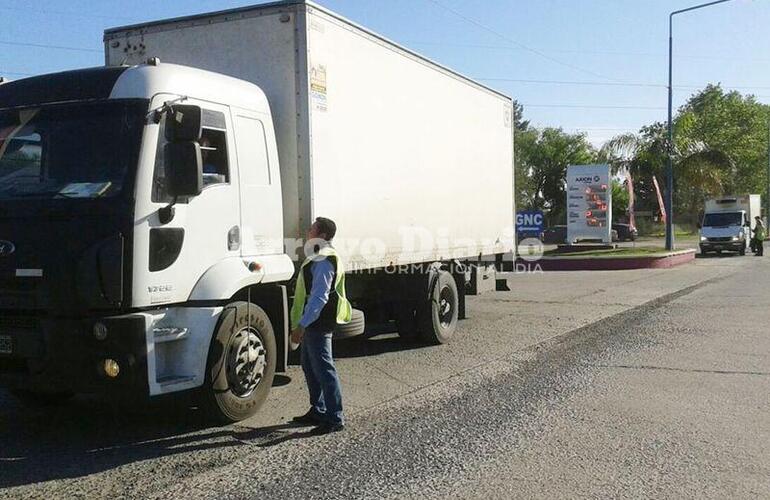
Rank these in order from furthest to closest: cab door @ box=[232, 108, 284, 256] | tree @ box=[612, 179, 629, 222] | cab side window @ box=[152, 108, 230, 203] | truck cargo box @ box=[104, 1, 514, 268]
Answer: tree @ box=[612, 179, 629, 222], truck cargo box @ box=[104, 1, 514, 268], cab door @ box=[232, 108, 284, 256], cab side window @ box=[152, 108, 230, 203]

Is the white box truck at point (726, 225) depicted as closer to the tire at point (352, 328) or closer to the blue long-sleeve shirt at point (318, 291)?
the tire at point (352, 328)

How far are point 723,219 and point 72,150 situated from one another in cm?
3433

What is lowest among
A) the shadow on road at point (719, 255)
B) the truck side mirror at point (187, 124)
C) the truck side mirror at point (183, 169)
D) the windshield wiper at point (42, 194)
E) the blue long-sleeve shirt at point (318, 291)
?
the shadow on road at point (719, 255)

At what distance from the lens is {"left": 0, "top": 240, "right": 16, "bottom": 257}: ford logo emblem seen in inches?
205

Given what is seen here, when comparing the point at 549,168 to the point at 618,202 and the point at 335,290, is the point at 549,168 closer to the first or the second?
the point at 618,202

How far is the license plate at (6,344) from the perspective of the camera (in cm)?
524

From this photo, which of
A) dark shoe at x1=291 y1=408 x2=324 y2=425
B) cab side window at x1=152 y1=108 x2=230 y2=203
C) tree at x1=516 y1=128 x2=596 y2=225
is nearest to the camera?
cab side window at x1=152 y1=108 x2=230 y2=203

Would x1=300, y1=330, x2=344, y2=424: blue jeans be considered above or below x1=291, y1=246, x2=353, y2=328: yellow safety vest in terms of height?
below

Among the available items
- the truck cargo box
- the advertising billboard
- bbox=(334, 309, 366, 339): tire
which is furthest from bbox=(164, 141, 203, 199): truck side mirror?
Answer: the advertising billboard

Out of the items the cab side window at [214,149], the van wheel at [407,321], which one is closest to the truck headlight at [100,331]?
the cab side window at [214,149]

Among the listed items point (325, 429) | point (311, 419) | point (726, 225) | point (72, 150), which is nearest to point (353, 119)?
point (72, 150)

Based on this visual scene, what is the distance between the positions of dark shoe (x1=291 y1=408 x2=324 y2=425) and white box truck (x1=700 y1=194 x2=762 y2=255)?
31532 mm

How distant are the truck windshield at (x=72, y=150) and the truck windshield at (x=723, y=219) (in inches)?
1332

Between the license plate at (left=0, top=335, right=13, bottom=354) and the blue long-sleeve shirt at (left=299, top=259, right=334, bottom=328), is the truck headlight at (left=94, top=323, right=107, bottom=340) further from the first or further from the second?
the blue long-sleeve shirt at (left=299, top=259, right=334, bottom=328)
